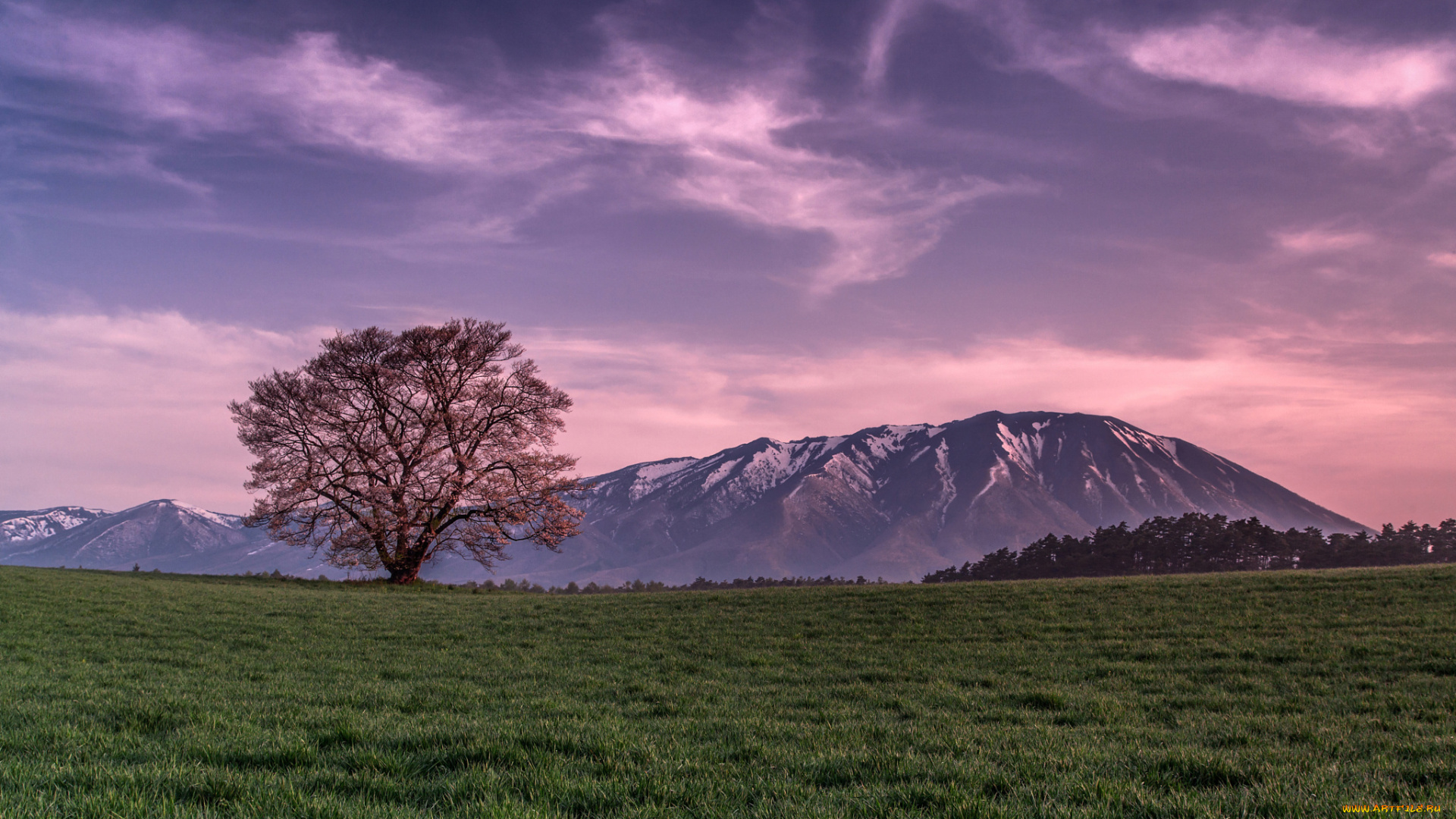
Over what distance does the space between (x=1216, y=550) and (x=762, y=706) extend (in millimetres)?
67238

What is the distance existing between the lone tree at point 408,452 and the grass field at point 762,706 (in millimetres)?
17208

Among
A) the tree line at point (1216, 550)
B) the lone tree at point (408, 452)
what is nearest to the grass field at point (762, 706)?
the lone tree at point (408, 452)

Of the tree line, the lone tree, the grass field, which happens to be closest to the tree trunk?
the lone tree

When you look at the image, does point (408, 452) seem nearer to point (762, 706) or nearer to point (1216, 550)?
point (762, 706)

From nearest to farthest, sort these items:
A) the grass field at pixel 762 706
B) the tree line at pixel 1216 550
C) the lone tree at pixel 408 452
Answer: the grass field at pixel 762 706, the lone tree at pixel 408 452, the tree line at pixel 1216 550

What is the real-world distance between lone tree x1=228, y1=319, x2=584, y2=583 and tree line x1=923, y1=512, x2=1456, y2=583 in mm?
35654

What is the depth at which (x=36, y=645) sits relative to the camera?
56.2 ft

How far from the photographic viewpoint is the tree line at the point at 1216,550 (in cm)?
6022

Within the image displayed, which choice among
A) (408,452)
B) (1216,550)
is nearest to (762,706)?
(408,452)

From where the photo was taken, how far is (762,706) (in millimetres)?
11469

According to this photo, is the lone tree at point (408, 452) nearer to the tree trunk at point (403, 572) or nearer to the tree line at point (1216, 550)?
the tree trunk at point (403, 572)

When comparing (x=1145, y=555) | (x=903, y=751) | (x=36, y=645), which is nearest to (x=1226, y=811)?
A: (x=903, y=751)

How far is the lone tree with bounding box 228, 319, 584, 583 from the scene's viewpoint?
42.5 metres

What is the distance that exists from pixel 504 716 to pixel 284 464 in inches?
1514
